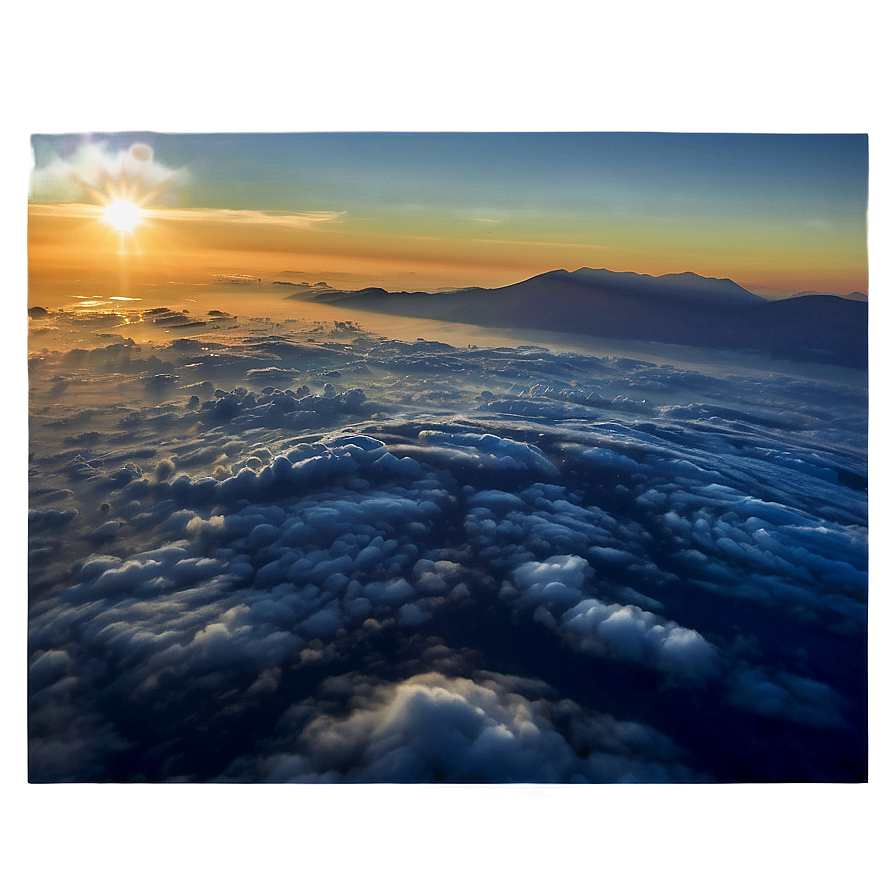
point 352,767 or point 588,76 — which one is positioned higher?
point 588,76

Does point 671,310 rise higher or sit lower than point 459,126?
lower

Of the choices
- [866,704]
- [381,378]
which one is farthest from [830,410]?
[381,378]

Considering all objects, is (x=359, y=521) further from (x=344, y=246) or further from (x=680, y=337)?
(x=680, y=337)
